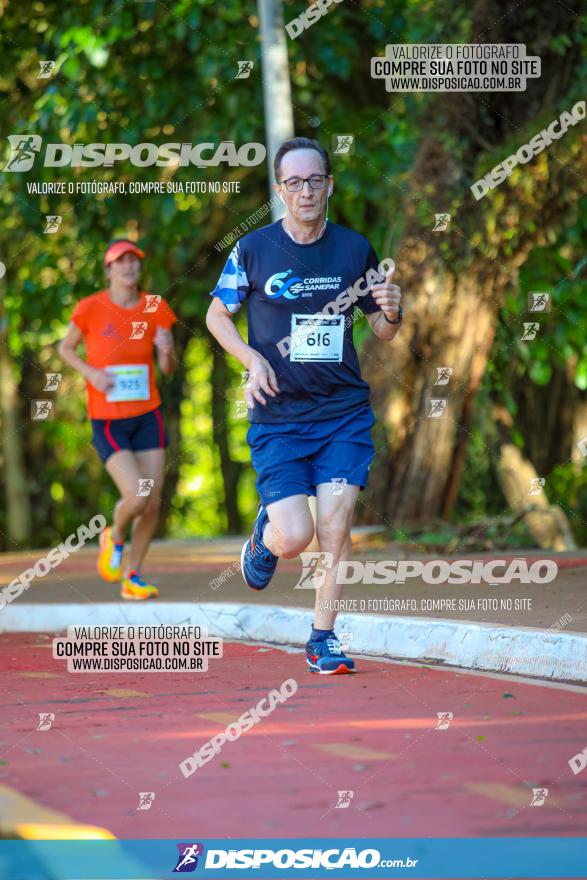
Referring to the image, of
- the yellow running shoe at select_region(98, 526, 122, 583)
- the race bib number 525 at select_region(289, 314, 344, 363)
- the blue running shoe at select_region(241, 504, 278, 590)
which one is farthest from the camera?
the yellow running shoe at select_region(98, 526, 122, 583)

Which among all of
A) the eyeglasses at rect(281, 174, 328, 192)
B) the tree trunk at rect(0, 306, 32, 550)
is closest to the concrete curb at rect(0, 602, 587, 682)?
the eyeglasses at rect(281, 174, 328, 192)

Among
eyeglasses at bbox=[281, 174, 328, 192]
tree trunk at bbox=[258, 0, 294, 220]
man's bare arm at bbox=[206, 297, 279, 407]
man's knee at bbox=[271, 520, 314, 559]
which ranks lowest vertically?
man's knee at bbox=[271, 520, 314, 559]

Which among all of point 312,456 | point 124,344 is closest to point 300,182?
point 312,456

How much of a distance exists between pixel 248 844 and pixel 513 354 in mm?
10927

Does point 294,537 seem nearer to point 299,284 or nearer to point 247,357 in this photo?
point 247,357

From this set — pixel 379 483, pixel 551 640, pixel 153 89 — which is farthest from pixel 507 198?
pixel 551 640

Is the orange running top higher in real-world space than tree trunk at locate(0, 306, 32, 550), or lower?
higher

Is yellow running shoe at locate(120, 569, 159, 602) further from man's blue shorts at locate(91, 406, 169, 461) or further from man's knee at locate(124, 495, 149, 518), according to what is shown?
man's blue shorts at locate(91, 406, 169, 461)

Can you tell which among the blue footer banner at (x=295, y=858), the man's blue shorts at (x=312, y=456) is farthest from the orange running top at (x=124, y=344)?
the blue footer banner at (x=295, y=858)

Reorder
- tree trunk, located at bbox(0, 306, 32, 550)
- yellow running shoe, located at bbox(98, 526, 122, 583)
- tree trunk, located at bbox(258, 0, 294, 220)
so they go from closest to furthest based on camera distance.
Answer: yellow running shoe, located at bbox(98, 526, 122, 583) < tree trunk, located at bbox(258, 0, 294, 220) < tree trunk, located at bbox(0, 306, 32, 550)

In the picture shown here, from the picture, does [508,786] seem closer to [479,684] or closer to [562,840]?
[562,840]

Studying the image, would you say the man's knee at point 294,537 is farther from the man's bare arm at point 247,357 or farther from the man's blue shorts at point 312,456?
the man's bare arm at point 247,357

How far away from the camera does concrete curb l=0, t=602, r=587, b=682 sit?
656 cm

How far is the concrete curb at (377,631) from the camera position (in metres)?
6.56
